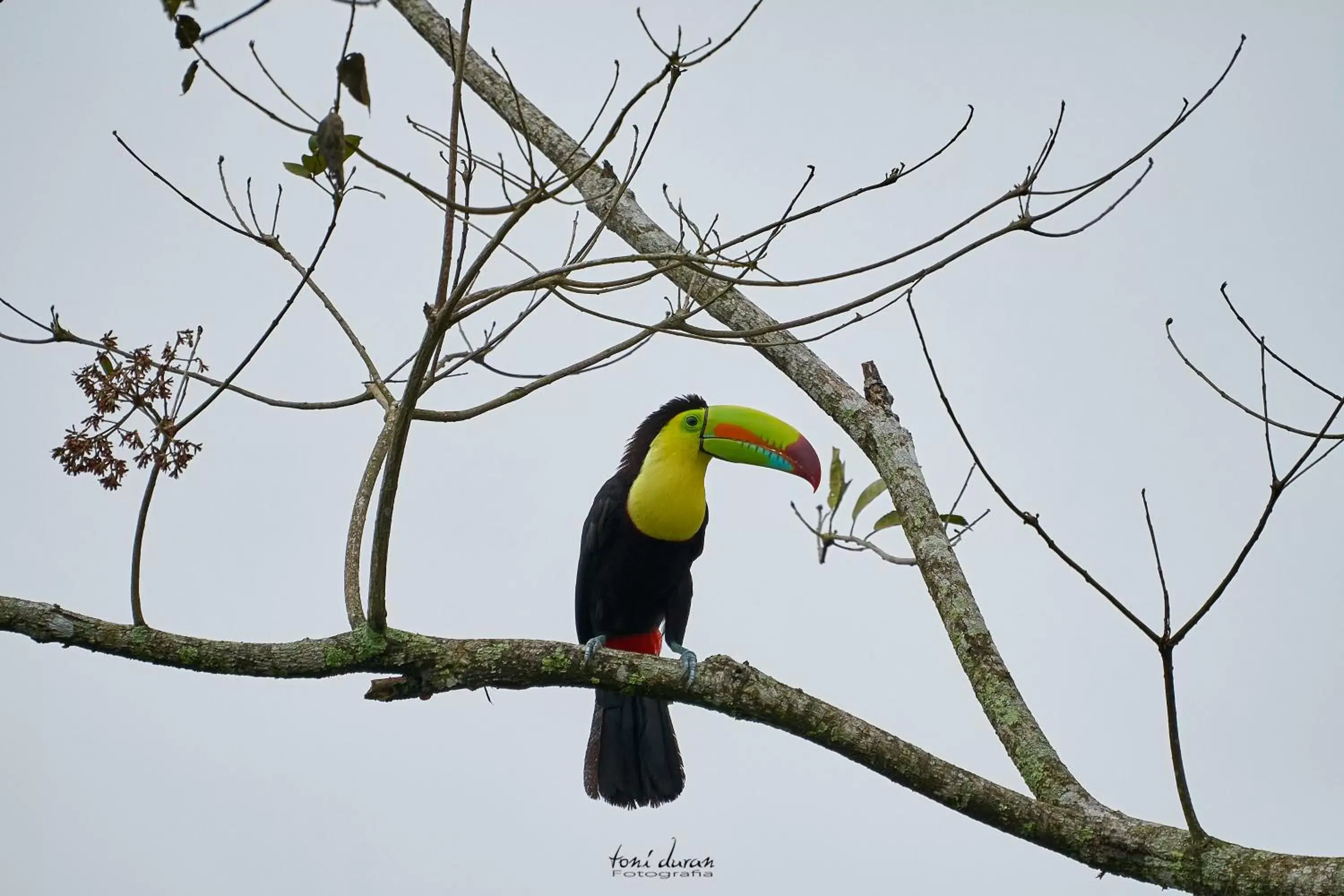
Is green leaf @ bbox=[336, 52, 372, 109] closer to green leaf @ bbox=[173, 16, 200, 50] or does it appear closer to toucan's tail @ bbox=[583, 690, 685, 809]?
green leaf @ bbox=[173, 16, 200, 50]

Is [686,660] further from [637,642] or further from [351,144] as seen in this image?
[351,144]

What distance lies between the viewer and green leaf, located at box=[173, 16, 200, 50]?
2.14 meters

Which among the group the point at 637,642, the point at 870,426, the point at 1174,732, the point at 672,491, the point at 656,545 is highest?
the point at 870,426

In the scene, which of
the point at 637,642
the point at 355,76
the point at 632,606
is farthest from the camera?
the point at 637,642

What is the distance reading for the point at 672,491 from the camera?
4520mm

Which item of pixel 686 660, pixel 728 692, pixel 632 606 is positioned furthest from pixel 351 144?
pixel 632 606

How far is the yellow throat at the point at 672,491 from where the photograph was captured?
14.8 feet

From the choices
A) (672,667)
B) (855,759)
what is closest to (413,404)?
(672,667)

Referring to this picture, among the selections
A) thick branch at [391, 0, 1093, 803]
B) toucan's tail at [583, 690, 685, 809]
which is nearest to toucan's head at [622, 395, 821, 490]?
thick branch at [391, 0, 1093, 803]

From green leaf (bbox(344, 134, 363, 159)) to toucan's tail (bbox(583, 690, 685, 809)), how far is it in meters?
2.66

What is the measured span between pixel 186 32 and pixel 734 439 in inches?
106

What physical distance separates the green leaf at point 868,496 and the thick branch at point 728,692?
4.30ft

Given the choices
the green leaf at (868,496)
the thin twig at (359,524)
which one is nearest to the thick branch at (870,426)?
the green leaf at (868,496)

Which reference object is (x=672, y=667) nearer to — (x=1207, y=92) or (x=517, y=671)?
(x=517, y=671)
